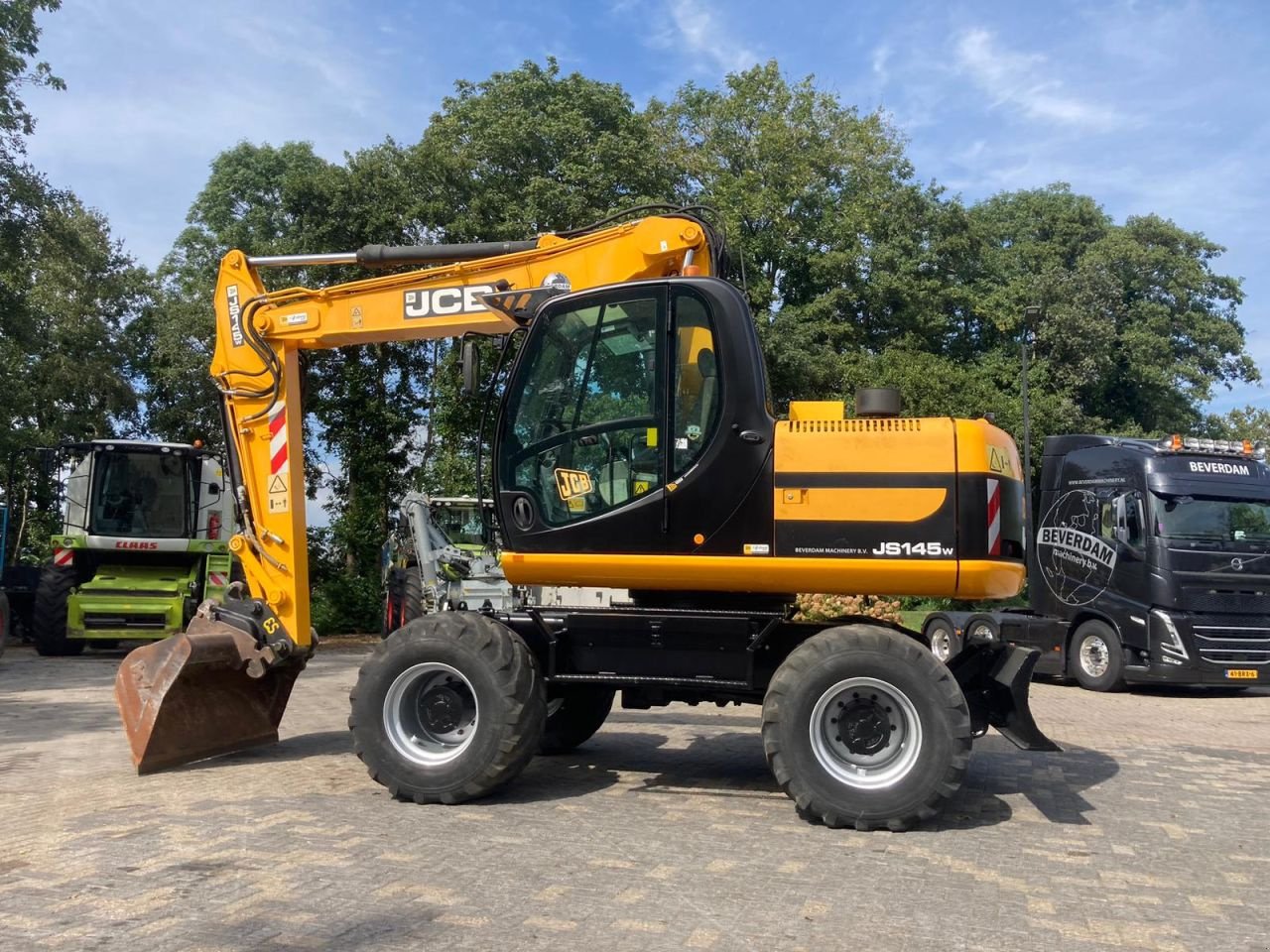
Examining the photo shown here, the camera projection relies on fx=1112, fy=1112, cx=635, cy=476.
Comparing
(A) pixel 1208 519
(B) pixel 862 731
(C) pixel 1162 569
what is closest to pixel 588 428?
(B) pixel 862 731

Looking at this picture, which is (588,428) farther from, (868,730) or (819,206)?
(819,206)

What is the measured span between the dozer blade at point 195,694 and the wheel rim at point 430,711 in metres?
1.50

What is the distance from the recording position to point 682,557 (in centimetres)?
664

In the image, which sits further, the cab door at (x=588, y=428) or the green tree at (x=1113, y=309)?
the green tree at (x=1113, y=309)

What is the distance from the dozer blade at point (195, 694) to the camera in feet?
24.0

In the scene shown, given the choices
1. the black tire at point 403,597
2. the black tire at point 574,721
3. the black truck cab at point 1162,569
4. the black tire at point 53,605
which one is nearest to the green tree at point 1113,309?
the black truck cab at point 1162,569

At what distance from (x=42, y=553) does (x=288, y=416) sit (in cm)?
2199

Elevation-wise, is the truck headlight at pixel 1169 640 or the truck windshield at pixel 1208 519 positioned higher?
the truck windshield at pixel 1208 519

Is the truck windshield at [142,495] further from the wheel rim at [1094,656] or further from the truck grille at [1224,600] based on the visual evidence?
the truck grille at [1224,600]

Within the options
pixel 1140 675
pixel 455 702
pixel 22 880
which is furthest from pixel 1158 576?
pixel 22 880

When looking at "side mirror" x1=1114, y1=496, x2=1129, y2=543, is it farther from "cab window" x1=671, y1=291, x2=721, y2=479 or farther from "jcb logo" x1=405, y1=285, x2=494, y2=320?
"jcb logo" x1=405, y1=285, x2=494, y2=320

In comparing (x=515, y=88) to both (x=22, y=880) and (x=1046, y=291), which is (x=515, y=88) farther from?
(x=22, y=880)

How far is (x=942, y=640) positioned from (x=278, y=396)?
11.0 m

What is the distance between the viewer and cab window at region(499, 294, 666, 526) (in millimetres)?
6762
